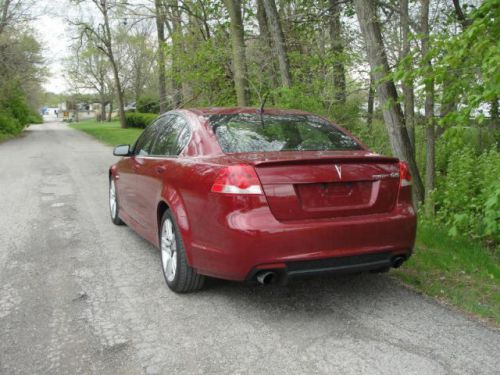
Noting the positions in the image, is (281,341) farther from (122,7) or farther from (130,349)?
(122,7)

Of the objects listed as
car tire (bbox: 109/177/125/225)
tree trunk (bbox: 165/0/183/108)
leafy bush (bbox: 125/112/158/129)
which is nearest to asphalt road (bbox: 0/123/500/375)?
car tire (bbox: 109/177/125/225)

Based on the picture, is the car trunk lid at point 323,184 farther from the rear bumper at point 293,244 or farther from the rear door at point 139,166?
the rear door at point 139,166

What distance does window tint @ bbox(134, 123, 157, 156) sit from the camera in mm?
5629

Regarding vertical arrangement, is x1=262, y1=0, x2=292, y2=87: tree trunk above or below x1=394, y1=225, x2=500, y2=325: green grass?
above

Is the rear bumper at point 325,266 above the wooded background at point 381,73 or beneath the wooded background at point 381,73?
beneath

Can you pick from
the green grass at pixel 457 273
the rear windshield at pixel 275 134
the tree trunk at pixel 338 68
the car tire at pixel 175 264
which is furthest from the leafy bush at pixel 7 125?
the green grass at pixel 457 273

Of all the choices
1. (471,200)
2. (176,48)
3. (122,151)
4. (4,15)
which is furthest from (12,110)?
(471,200)

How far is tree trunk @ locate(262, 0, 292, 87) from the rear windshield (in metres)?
6.18

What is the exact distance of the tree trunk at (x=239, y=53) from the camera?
12.4 metres

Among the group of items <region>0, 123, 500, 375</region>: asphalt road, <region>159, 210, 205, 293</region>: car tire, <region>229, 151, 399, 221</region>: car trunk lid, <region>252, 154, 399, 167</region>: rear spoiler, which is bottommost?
<region>0, 123, 500, 375</region>: asphalt road

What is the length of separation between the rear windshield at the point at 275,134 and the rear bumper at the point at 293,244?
0.78 meters

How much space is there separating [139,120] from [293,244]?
Answer: 121 ft

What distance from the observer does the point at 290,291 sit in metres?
4.38

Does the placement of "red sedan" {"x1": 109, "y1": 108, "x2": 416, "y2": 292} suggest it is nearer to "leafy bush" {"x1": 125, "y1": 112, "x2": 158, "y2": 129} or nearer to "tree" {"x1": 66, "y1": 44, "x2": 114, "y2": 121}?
"leafy bush" {"x1": 125, "y1": 112, "x2": 158, "y2": 129}
